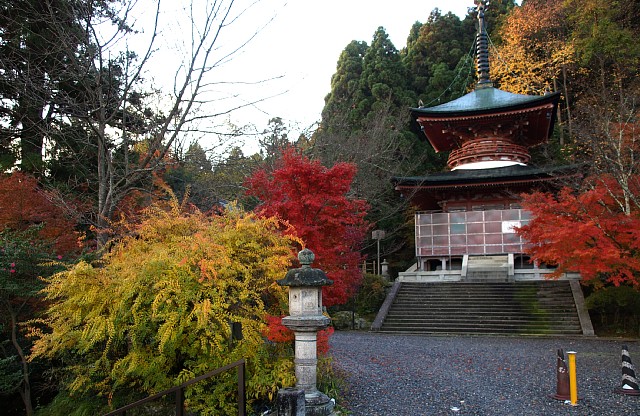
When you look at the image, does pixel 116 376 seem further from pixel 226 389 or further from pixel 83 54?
pixel 83 54

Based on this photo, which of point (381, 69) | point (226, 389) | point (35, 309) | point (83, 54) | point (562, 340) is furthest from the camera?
point (381, 69)

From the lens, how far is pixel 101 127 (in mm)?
6973

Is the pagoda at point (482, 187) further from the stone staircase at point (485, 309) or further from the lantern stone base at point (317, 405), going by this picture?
the lantern stone base at point (317, 405)

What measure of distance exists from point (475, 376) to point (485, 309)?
7904 mm

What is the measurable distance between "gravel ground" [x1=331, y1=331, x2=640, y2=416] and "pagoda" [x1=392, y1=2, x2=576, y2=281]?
681cm

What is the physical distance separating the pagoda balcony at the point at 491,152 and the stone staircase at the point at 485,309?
613 centimetres

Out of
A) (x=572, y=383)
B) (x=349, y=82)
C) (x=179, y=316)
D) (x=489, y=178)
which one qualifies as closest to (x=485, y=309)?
(x=489, y=178)

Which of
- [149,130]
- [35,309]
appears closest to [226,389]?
[149,130]

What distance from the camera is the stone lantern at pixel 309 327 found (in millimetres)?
5785

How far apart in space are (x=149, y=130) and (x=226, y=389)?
4174 mm

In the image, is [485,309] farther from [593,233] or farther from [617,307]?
[593,233]

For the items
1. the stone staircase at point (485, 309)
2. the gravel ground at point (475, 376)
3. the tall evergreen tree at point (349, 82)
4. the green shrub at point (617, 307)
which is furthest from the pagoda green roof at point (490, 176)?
the tall evergreen tree at point (349, 82)

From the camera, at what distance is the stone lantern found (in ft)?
19.0

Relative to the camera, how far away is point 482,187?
19.3 m
